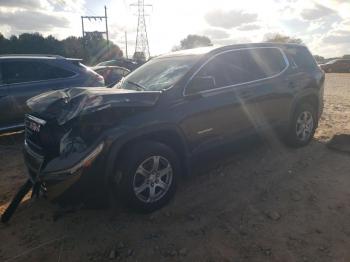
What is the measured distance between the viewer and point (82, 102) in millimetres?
3627

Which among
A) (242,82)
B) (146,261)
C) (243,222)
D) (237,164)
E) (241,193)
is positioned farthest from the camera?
(237,164)

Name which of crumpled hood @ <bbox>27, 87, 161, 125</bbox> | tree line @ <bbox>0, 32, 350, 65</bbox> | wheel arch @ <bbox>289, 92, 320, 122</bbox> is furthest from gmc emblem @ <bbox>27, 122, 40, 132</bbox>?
tree line @ <bbox>0, 32, 350, 65</bbox>

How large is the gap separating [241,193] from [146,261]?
66.5 inches

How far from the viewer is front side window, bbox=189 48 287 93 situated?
184 inches

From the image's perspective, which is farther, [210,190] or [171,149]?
[210,190]

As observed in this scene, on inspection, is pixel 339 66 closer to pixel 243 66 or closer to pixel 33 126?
pixel 243 66

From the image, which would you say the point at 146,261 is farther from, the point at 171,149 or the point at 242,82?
the point at 242,82

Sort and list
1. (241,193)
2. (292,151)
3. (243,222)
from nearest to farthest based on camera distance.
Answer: (243,222), (241,193), (292,151)

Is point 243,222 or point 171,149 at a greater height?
point 171,149

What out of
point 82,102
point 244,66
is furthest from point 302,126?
point 82,102

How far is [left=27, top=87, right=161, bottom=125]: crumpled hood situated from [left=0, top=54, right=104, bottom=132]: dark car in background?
3.01 m

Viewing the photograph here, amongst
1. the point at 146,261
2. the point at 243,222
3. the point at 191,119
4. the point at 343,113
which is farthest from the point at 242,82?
the point at 343,113

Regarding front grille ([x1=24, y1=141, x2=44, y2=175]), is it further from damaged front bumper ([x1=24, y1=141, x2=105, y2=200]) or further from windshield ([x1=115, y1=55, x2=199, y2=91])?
windshield ([x1=115, y1=55, x2=199, y2=91])

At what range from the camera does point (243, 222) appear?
3.81 metres
